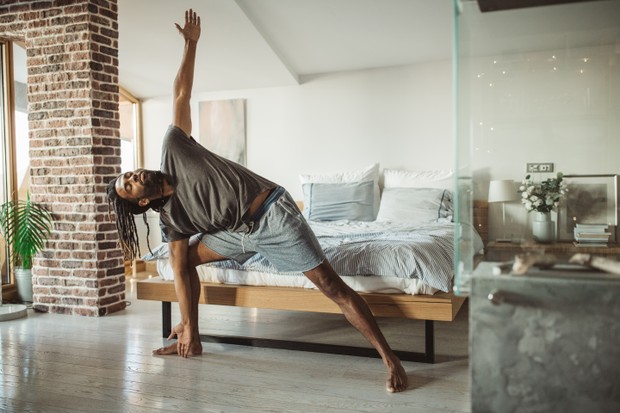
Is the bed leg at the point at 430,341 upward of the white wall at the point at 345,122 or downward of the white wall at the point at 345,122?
downward

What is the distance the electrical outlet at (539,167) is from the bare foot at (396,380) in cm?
132

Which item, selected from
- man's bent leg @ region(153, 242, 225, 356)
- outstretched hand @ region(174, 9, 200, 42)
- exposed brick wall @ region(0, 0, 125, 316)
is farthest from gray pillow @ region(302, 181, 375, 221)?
outstretched hand @ region(174, 9, 200, 42)

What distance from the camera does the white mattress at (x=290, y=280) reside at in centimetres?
302

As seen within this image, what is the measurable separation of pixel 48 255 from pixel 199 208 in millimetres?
2171

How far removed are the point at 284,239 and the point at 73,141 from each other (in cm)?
231

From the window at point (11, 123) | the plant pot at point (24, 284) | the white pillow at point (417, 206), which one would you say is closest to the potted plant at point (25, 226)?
the plant pot at point (24, 284)

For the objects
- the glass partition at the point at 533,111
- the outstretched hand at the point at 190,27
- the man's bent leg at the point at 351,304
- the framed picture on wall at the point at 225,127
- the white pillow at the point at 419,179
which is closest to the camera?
the glass partition at the point at 533,111

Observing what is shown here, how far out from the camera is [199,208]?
2.96 metres

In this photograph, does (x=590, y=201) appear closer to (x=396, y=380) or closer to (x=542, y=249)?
(x=542, y=249)

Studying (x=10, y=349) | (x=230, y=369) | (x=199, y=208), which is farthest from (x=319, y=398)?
(x=10, y=349)

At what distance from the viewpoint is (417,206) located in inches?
197

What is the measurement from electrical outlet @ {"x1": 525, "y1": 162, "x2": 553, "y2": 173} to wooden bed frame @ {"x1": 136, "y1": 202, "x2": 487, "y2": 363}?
130 cm

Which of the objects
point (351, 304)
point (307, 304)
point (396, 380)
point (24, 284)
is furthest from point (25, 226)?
point (396, 380)

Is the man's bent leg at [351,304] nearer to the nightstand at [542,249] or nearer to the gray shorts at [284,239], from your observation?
the gray shorts at [284,239]
